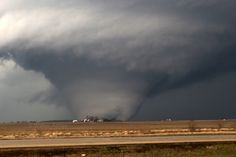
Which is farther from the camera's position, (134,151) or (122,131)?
(122,131)

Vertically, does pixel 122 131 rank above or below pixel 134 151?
above

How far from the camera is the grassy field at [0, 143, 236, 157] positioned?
3416cm

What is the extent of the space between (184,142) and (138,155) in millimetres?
5657

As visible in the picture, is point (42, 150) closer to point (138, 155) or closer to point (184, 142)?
point (138, 155)

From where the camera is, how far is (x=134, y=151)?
116ft

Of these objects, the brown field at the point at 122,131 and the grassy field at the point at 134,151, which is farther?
the brown field at the point at 122,131

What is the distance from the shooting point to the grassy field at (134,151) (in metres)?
Result: 34.2

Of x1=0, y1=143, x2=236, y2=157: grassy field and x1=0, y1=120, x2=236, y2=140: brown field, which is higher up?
x1=0, y1=120, x2=236, y2=140: brown field

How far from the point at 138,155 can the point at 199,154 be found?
4.46 m

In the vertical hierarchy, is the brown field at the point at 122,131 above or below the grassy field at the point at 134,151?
above

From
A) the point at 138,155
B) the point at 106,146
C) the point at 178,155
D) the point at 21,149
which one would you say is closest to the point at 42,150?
the point at 21,149

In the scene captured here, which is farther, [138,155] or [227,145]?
[227,145]

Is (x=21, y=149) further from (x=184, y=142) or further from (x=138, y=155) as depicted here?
(x=184, y=142)

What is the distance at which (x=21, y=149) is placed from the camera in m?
35.5
